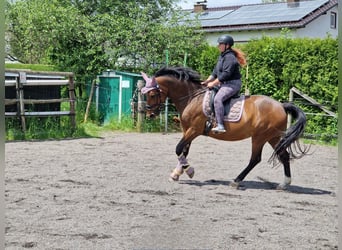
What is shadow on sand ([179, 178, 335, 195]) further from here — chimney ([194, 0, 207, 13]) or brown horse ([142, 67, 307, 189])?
chimney ([194, 0, 207, 13])

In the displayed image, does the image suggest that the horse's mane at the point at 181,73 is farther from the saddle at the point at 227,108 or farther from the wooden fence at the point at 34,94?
the wooden fence at the point at 34,94

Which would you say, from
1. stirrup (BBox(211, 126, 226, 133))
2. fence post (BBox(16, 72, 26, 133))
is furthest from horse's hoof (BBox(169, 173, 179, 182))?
fence post (BBox(16, 72, 26, 133))

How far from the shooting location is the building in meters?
24.4

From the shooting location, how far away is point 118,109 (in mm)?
15734

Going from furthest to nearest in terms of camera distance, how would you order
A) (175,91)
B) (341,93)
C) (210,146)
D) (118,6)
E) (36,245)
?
1. (118,6)
2. (210,146)
3. (175,91)
4. (36,245)
5. (341,93)

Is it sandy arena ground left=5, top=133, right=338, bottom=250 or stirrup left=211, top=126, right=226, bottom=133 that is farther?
stirrup left=211, top=126, right=226, bottom=133

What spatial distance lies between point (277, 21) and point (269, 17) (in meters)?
1.55

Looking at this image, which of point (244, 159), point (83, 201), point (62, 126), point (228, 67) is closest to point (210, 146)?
point (244, 159)

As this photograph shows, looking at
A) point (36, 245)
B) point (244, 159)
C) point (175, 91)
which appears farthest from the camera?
point (244, 159)

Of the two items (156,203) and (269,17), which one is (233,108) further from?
(269,17)

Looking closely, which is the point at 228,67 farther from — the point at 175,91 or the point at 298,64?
the point at 298,64

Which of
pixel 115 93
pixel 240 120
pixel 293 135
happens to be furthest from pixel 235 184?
pixel 115 93

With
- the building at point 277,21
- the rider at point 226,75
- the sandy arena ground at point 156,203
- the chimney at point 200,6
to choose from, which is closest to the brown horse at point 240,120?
the rider at point 226,75

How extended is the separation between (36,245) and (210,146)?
27.8 feet
